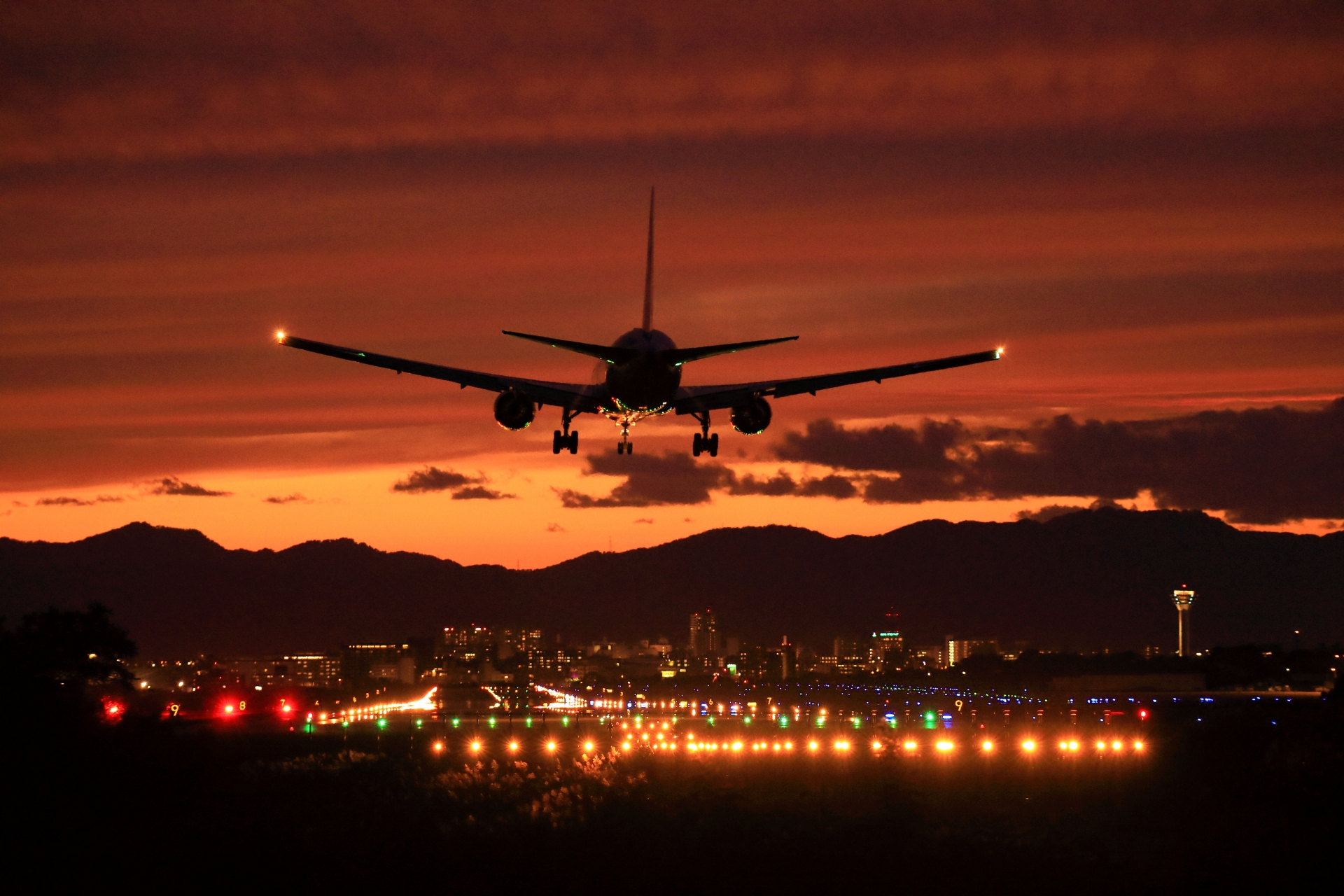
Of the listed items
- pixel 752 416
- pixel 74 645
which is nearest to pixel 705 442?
pixel 752 416

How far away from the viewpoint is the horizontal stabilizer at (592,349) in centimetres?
4988

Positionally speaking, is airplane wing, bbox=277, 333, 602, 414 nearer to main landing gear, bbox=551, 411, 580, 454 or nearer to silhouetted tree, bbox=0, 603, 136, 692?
main landing gear, bbox=551, 411, 580, 454

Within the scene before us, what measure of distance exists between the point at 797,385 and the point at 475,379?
13.7 m

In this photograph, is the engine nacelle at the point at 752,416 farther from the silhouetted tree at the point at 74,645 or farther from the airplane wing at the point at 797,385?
the silhouetted tree at the point at 74,645

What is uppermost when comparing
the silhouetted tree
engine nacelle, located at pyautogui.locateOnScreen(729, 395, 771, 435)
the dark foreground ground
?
engine nacelle, located at pyautogui.locateOnScreen(729, 395, 771, 435)

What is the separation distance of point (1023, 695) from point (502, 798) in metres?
137

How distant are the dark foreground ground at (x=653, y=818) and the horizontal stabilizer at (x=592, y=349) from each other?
21.4 m

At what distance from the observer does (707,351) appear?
5128 cm

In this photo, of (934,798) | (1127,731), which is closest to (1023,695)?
(1127,731)

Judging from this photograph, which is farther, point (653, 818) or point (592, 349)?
point (653, 818)

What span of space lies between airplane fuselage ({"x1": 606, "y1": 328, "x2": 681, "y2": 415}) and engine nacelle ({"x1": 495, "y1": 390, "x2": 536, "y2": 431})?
5.25m

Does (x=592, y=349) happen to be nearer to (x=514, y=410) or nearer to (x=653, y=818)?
(x=514, y=410)

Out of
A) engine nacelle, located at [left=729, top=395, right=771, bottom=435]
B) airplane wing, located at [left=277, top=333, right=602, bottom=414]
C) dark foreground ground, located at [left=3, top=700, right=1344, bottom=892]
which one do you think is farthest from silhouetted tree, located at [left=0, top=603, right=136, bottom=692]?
engine nacelle, located at [left=729, top=395, right=771, bottom=435]

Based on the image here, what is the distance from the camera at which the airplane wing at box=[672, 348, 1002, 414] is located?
2295 inches
